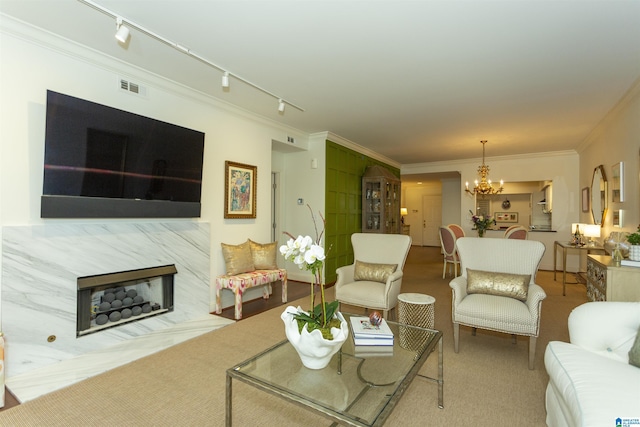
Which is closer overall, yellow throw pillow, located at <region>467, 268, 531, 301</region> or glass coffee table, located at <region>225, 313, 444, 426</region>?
glass coffee table, located at <region>225, 313, 444, 426</region>

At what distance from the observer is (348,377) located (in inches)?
66.1

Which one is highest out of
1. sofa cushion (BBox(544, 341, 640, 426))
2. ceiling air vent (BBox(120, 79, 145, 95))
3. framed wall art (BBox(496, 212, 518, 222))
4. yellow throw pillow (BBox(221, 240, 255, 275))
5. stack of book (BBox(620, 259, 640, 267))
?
ceiling air vent (BBox(120, 79, 145, 95))

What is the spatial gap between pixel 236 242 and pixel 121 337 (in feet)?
5.47

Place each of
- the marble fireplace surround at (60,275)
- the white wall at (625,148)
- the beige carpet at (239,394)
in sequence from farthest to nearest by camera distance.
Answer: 1. the white wall at (625,148)
2. the marble fireplace surround at (60,275)
3. the beige carpet at (239,394)

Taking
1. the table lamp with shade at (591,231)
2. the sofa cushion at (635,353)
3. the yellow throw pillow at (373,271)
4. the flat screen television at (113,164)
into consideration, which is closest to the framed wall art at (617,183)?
the table lamp with shade at (591,231)

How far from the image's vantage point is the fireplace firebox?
2.78 meters

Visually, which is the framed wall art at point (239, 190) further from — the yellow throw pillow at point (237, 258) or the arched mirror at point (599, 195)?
the arched mirror at point (599, 195)

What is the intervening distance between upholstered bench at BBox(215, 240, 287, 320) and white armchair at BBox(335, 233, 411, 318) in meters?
1.05

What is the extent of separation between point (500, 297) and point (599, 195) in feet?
11.4

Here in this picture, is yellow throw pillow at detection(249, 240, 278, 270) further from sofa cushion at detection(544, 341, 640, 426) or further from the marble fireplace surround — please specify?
sofa cushion at detection(544, 341, 640, 426)

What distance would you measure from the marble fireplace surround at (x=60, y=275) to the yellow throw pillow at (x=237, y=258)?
2.16 feet

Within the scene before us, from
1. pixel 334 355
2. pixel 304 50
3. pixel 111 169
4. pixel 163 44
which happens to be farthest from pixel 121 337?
pixel 304 50

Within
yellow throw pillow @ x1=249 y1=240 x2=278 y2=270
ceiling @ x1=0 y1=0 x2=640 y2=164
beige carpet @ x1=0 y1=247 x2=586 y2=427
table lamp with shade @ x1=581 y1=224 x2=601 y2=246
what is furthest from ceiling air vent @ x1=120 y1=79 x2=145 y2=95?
table lamp with shade @ x1=581 y1=224 x2=601 y2=246

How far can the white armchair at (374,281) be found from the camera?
320 centimetres
